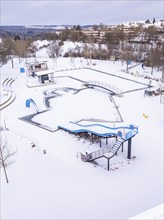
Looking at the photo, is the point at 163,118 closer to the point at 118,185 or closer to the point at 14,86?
the point at 118,185

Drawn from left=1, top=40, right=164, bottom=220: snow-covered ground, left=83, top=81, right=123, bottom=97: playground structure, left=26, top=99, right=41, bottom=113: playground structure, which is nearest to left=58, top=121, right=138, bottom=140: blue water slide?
left=1, top=40, right=164, bottom=220: snow-covered ground

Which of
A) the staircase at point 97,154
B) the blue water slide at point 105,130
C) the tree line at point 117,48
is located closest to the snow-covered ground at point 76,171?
the staircase at point 97,154

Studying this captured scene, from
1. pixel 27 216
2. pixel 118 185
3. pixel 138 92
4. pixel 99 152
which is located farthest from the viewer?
pixel 138 92

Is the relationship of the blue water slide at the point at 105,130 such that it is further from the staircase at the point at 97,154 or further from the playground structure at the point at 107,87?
the playground structure at the point at 107,87

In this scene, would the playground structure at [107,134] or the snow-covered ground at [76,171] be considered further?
the playground structure at [107,134]

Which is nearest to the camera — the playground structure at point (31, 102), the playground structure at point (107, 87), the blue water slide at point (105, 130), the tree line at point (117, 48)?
the blue water slide at point (105, 130)

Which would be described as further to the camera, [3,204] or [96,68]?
[96,68]

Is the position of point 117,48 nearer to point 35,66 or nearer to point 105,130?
point 35,66

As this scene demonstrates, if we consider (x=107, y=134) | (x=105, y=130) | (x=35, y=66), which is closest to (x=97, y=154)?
(x=107, y=134)

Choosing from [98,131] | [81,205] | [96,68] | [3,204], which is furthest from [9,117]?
[96,68]
